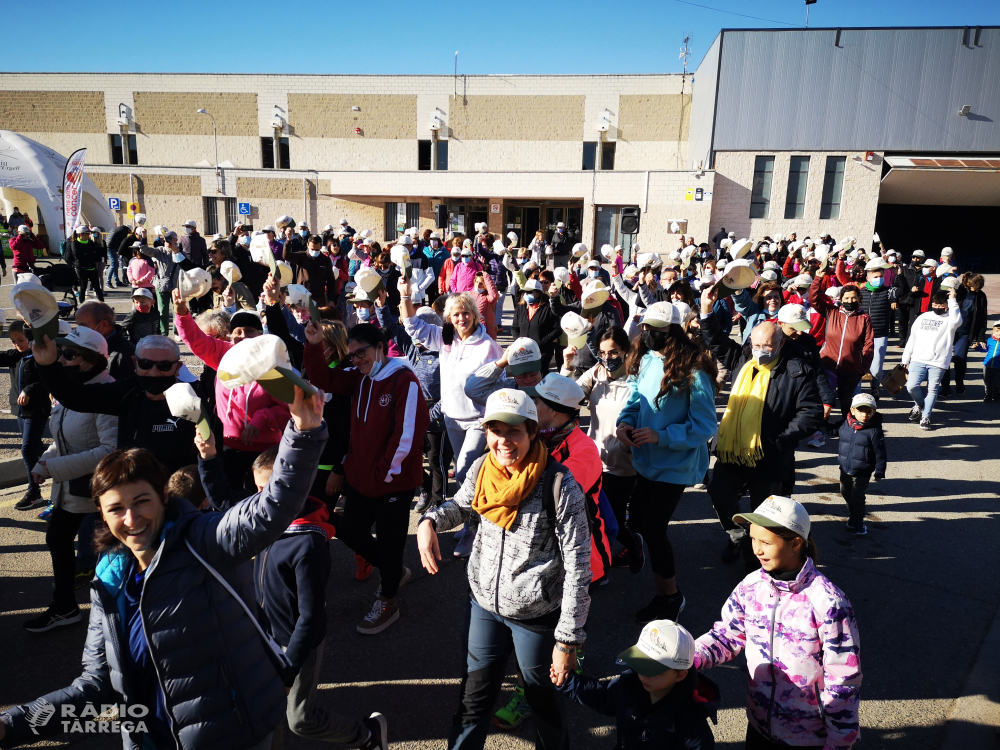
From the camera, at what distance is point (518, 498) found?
8.32 ft

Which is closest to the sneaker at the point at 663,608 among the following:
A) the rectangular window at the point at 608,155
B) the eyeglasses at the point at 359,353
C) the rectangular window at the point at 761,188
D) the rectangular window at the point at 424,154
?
the eyeglasses at the point at 359,353

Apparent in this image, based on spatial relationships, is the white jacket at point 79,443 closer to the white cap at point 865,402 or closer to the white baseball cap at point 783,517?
the white baseball cap at point 783,517

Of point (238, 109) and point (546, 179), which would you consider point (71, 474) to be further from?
point (238, 109)

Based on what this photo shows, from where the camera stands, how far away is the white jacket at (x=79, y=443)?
11.5 feet

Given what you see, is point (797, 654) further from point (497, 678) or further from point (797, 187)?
point (797, 187)

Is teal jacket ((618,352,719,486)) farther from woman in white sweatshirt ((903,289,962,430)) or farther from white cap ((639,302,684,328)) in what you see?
woman in white sweatshirt ((903,289,962,430))

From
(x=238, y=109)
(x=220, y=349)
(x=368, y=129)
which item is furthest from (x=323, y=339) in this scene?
(x=238, y=109)

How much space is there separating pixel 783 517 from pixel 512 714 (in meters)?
1.75

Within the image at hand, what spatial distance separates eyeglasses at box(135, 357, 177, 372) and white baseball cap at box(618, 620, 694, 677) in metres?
2.85

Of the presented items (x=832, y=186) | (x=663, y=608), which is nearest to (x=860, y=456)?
(x=663, y=608)

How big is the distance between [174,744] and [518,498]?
141 cm

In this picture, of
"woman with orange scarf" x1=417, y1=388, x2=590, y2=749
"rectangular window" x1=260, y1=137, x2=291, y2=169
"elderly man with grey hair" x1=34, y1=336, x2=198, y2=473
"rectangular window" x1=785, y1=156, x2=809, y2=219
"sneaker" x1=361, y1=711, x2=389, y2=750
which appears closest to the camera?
"woman with orange scarf" x1=417, y1=388, x2=590, y2=749

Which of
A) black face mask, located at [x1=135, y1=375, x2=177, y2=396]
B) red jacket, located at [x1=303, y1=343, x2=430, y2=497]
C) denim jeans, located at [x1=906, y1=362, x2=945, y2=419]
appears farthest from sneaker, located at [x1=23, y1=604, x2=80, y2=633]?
denim jeans, located at [x1=906, y1=362, x2=945, y2=419]

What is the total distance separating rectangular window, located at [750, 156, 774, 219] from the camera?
27.0 meters
